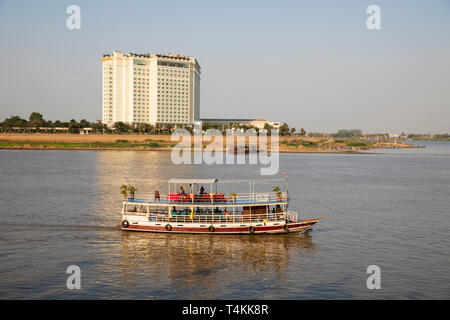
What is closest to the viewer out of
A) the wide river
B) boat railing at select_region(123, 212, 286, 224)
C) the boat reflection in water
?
the wide river

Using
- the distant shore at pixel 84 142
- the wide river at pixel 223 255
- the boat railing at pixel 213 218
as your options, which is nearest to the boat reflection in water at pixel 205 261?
the wide river at pixel 223 255

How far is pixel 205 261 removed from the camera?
30438mm

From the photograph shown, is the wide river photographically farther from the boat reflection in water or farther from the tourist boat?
the tourist boat

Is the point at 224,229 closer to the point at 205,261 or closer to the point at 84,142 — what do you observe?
the point at 205,261

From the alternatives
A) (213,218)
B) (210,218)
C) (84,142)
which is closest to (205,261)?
(213,218)

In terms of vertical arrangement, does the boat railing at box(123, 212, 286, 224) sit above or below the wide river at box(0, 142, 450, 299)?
above

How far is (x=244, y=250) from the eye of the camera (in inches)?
1316

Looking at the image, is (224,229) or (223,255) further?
(224,229)

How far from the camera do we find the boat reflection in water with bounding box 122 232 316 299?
25.9 meters

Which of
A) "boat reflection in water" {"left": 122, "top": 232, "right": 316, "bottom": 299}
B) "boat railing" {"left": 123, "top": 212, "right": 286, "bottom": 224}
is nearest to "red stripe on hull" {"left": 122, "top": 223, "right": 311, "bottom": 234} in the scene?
"boat reflection in water" {"left": 122, "top": 232, "right": 316, "bottom": 299}

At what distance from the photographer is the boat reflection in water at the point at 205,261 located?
25.9 m
